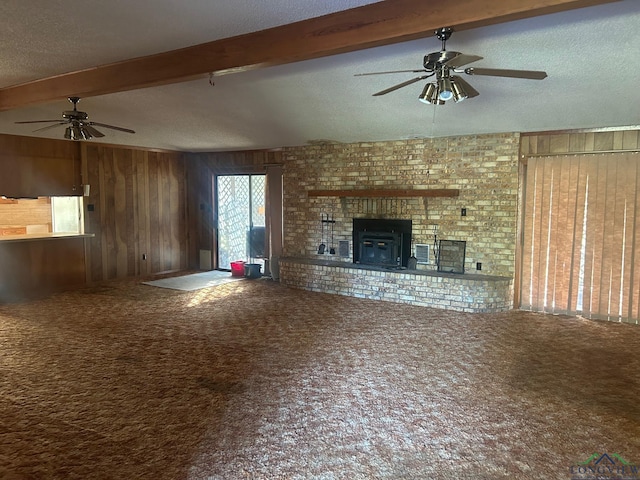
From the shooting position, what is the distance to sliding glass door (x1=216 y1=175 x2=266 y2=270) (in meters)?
8.47

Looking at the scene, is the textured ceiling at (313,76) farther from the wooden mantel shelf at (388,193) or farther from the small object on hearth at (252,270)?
the small object on hearth at (252,270)

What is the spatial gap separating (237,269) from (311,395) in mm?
5416

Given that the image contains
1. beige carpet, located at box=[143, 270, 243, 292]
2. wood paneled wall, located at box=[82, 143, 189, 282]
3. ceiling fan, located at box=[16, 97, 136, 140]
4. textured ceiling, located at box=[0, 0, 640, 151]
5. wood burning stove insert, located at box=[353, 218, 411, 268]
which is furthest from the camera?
wood paneled wall, located at box=[82, 143, 189, 282]

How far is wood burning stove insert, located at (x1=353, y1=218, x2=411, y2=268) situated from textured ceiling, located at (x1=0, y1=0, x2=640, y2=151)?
1364mm

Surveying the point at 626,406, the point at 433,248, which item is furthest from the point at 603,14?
the point at 433,248

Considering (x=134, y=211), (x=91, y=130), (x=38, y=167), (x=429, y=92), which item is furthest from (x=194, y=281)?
(x=429, y=92)

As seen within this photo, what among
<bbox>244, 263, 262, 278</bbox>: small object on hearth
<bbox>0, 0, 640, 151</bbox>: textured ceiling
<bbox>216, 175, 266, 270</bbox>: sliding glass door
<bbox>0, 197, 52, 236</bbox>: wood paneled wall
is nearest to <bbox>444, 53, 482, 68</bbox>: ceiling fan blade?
<bbox>0, 0, 640, 151</bbox>: textured ceiling

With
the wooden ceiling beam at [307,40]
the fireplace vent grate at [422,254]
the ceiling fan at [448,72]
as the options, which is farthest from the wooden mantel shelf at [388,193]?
the wooden ceiling beam at [307,40]

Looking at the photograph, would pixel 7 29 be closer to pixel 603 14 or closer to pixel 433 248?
pixel 603 14

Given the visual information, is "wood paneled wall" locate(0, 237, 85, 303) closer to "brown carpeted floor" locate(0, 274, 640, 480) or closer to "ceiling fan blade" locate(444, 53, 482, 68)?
"brown carpeted floor" locate(0, 274, 640, 480)

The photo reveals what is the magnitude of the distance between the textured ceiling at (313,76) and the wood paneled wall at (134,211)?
989 mm

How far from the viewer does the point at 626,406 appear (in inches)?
124

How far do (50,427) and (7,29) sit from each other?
9.23 ft

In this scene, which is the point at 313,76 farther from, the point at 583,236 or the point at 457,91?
the point at 583,236
